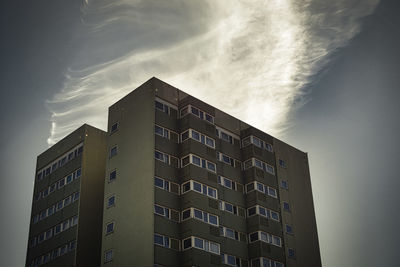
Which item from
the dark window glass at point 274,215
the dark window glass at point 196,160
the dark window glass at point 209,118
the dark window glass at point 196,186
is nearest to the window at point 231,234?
the dark window glass at point 274,215

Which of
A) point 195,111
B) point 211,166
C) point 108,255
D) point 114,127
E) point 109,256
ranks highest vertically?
point 195,111

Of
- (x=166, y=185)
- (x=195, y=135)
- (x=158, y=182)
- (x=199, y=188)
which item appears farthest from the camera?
(x=195, y=135)

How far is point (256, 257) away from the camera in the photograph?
65.7 m

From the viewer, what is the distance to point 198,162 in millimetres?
63469

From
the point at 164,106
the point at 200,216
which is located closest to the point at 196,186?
the point at 200,216

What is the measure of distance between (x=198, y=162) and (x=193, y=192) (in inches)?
167

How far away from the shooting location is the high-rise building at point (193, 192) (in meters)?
58.2

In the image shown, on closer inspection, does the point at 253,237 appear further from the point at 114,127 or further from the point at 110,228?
the point at 114,127

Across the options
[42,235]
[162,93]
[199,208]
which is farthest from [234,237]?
[42,235]

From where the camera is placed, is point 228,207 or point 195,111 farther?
point 228,207

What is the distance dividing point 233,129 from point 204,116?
7011 millimetres

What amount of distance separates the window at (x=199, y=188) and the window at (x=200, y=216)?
2309 mm

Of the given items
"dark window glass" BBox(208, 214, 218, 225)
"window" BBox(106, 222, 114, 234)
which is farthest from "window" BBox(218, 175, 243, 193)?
"window" BBox(106, 222, 114, 234)

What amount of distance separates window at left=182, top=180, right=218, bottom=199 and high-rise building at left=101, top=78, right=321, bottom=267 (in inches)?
4.4
